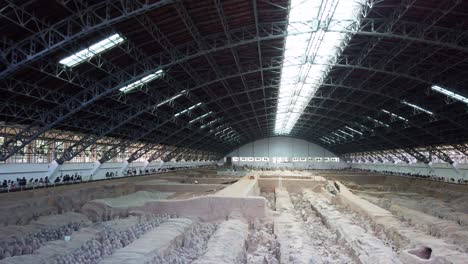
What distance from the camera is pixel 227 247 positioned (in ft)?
37.3

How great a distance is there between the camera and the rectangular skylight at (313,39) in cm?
1766

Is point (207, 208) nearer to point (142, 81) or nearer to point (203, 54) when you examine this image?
point (203, 54)

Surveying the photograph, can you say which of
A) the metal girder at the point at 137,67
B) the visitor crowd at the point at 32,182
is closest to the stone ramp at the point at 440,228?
the metal girder at the point at 137,67

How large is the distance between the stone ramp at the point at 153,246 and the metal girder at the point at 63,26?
26.5ft

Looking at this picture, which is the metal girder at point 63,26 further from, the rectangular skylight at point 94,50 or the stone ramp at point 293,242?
the stone ramp at point 293,242

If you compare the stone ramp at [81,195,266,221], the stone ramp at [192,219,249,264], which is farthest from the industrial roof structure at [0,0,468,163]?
the stone ramp at [192,219,249,264]

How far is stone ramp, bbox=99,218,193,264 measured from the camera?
9.71 metres

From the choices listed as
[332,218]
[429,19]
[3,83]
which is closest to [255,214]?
[332,218]

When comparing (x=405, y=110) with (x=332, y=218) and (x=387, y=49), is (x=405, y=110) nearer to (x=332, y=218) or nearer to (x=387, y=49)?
(x=387, y=49)

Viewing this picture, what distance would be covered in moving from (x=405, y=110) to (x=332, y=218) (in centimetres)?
2073

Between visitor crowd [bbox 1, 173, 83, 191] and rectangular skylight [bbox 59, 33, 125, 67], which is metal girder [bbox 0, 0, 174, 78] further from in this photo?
visitor crowd [bbox 1, 173, 83, 191]

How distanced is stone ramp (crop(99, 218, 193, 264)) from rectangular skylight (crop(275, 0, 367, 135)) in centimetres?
1085

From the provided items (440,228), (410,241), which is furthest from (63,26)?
(440,228)

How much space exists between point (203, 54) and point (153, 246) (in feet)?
37.8
